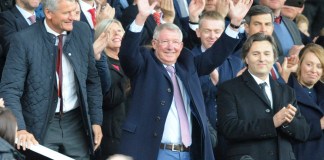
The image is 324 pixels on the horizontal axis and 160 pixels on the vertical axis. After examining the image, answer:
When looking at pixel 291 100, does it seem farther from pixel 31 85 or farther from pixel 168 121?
pixel 31 85

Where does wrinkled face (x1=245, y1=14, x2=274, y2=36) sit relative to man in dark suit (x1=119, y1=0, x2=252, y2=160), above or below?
above

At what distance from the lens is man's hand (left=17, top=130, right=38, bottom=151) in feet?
26.7

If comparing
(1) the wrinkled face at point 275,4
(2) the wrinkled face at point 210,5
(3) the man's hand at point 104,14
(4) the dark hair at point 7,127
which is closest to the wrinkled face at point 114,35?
(3) the man's hand at point 104,14

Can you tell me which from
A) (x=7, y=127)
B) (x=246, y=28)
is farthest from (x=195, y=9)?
(x=7, y=127)

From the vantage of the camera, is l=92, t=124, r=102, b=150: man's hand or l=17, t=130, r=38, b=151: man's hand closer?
l=17, t=130, r=38, b=151: man's hand

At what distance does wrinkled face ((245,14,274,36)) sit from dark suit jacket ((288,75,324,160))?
1195 mm

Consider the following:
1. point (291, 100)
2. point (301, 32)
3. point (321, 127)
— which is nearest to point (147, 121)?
point (291, 100)

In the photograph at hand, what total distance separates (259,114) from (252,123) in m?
0.20

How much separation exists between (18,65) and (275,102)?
101 inches

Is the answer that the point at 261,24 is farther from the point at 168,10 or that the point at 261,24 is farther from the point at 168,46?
the point at 168,46

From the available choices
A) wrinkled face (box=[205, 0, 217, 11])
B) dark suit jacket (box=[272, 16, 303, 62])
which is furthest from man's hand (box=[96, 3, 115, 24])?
dark suit jacket (box=[272, 16, 303, 62])

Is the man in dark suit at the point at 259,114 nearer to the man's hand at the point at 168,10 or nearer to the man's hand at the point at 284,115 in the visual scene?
the man's hand at the point at 284,115

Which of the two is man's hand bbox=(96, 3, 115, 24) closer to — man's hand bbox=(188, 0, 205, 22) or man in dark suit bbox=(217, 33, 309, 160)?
man's hand bbox=(188, 0, 205, 22)

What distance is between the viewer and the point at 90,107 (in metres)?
9.66
